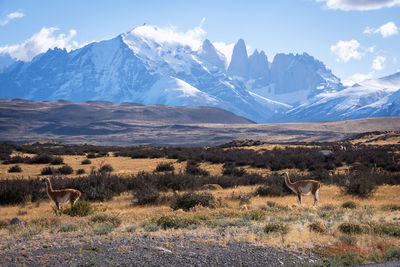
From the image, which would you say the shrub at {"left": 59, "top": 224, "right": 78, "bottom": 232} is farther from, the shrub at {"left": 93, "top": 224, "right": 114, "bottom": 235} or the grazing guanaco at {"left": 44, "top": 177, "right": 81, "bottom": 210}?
the grazing guanaco at {"left": 44, "top": 177, "right": 81, "bottom": 210}

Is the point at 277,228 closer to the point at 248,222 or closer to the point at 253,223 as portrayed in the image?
the point at 253,223

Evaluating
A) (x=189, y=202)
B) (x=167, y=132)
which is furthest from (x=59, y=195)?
(x=167, y=132)

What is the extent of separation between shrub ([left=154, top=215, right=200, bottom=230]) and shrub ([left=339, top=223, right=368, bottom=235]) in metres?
3.76

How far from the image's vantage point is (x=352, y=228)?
31.4 ft

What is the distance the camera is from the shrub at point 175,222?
33.2 feet

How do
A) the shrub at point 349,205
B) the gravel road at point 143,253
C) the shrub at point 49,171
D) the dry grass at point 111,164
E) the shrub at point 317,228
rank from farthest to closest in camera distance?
1. the dry grass at point 111,164
2. the shrub at point 49,171
3. the shrub at point 349,205
4. the shrub at point 317,228
5. the gravel road at point 143,253

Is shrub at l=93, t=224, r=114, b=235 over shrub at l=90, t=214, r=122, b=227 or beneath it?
over

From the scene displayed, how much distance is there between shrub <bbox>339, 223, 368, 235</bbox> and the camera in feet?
31.2

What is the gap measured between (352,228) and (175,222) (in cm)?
448

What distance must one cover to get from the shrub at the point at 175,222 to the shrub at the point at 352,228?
376 centimetres

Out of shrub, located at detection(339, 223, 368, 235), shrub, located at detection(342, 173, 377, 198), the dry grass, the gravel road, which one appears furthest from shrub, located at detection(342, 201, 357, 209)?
the dry grass

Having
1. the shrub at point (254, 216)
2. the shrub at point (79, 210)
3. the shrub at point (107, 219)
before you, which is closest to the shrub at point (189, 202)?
the shrub at point (254, 216)

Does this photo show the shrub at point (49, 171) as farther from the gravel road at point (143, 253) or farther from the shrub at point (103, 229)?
the gravel road at point (143, 253)

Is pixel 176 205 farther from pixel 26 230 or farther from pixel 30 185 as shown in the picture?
pixel 30 185
